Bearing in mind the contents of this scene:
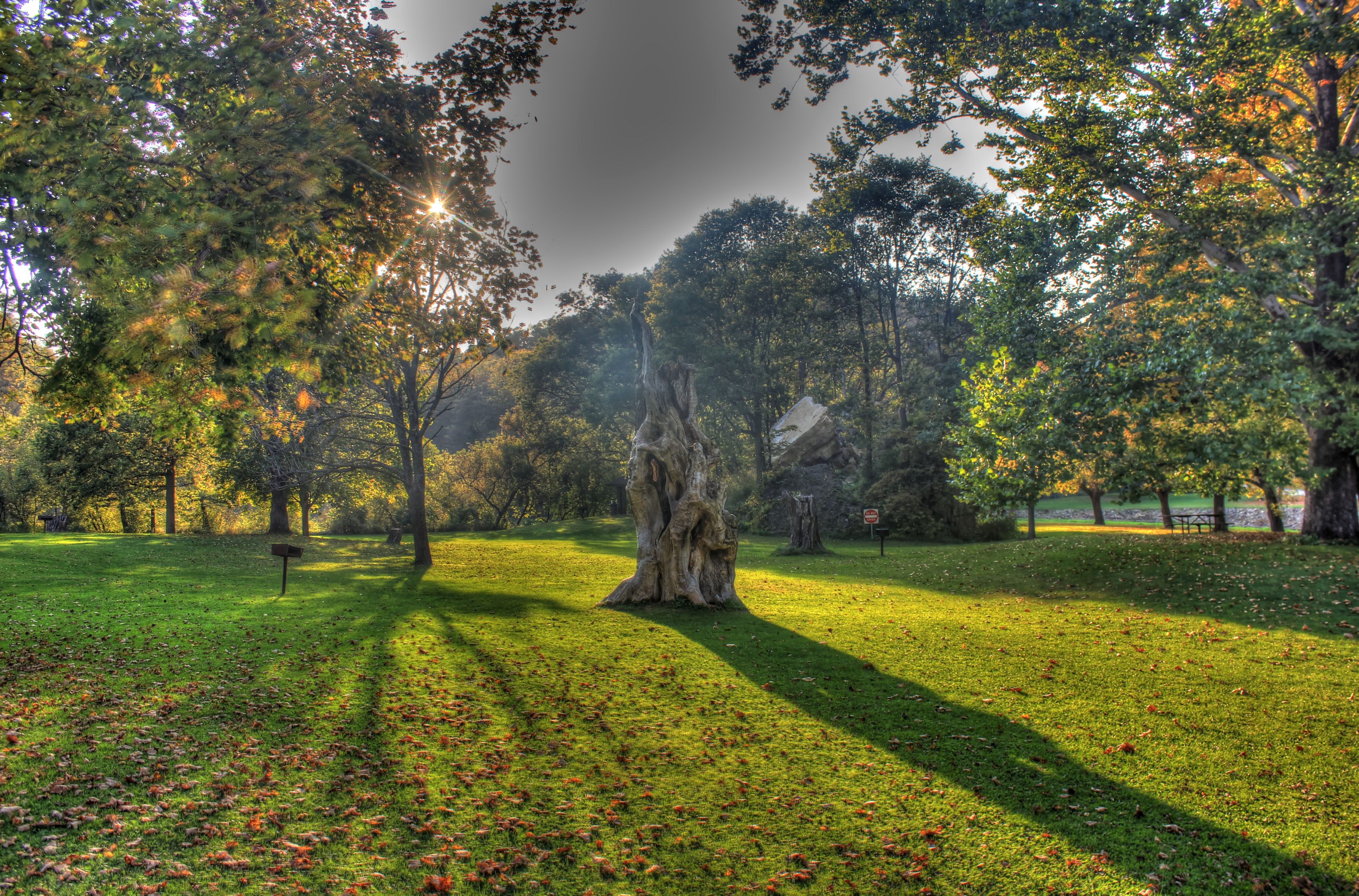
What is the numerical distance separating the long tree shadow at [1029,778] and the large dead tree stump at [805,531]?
15472 millimetres

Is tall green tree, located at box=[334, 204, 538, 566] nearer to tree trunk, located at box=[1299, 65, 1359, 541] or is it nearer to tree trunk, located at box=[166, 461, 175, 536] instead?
tree trunk, located at box=[1299, 65, 1359, 541]

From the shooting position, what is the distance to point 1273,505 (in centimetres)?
2241

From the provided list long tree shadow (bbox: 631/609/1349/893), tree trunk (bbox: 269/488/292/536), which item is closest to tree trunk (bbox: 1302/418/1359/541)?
long tree shadow (bbox: 631/609/1349/893)

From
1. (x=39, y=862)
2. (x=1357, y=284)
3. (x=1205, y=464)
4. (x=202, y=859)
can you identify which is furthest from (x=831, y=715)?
(x=1357, y=284)

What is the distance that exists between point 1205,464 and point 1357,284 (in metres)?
4.62

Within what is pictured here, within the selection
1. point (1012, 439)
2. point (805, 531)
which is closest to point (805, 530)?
point (805, 531)

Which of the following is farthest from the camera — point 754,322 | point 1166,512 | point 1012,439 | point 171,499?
point 754,322

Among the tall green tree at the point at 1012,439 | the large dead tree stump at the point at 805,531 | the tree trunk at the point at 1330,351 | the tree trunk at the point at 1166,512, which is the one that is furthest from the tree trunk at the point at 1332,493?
the tree trunk at the point at 1166,512

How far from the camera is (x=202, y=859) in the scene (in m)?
3.87

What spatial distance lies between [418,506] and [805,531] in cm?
1363

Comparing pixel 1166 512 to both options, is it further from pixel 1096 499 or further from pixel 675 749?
pixel 675 749

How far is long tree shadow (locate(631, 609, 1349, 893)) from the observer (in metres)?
4.14

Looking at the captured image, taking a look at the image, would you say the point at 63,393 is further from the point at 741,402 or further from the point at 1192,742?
the point at 741,402

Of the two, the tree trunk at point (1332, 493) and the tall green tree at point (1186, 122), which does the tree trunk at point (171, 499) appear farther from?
the tree trunk at point (1332, 493)
